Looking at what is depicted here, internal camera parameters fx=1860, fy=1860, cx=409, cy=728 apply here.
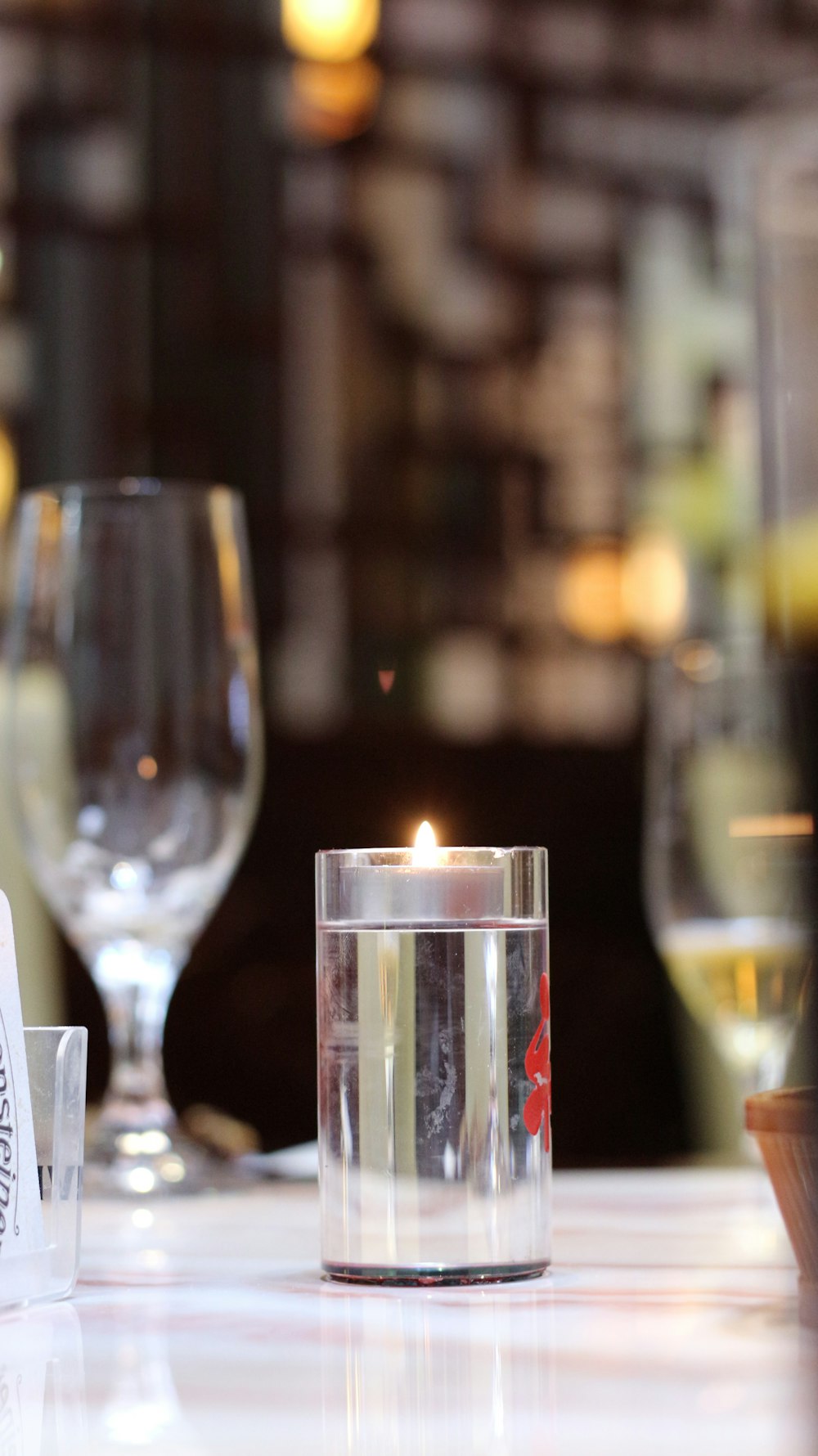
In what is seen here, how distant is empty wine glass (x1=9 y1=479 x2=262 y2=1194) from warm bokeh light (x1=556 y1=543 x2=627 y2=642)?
175 cm

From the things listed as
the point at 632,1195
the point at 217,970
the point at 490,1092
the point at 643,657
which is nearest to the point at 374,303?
the point at 643,657

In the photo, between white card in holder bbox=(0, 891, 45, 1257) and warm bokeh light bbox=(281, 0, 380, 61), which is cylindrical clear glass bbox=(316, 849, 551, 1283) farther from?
warm bokeh light bbox=(281, 0, 380, 61)

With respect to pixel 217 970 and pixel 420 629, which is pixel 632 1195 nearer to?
pixel 217 970

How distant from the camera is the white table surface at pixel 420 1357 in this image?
27 centimetres

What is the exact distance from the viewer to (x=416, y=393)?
2.35 metres

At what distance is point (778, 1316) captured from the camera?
1.19ft

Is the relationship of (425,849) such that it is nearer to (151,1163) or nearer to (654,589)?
(151,1163)

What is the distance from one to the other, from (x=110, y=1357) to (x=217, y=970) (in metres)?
1.77

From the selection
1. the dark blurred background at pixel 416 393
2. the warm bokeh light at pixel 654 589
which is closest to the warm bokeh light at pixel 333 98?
the dark blurred background at pixel 416 393

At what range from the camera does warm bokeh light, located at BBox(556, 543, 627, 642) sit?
2428 mm

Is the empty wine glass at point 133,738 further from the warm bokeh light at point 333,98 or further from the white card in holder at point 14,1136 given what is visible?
the warm bokeh light at point 333,98

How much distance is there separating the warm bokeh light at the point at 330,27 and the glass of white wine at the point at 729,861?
68.4 inches

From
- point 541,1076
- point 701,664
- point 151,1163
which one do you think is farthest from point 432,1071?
point 701,664

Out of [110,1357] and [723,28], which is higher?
[723,28]
